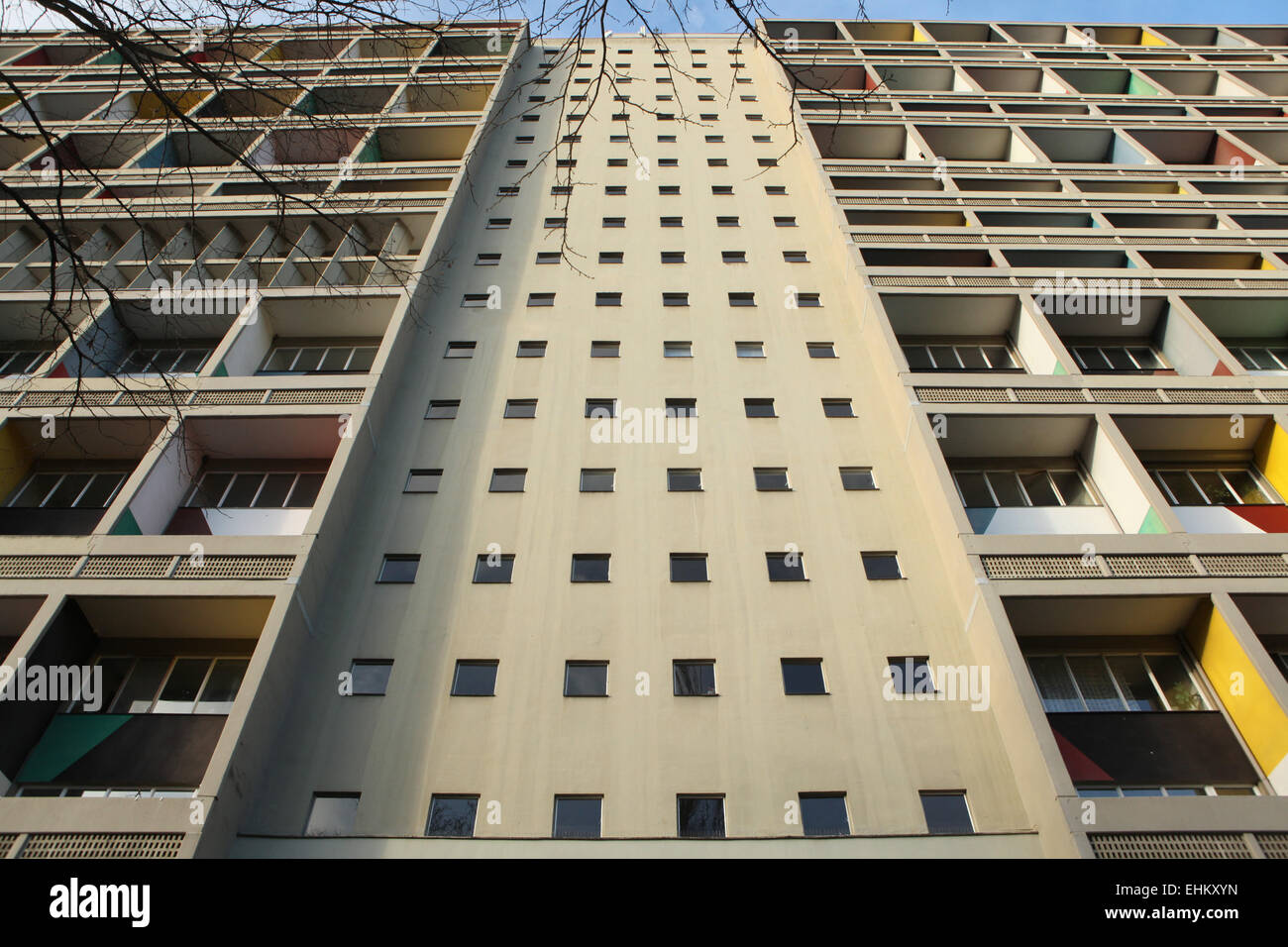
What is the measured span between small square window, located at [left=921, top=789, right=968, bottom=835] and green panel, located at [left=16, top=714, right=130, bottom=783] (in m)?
11.2

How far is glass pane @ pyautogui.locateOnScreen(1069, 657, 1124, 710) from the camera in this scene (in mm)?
12492

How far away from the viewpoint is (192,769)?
11.2 m

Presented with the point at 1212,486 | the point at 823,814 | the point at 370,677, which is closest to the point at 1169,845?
the point at 823,814

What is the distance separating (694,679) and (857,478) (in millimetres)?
5591

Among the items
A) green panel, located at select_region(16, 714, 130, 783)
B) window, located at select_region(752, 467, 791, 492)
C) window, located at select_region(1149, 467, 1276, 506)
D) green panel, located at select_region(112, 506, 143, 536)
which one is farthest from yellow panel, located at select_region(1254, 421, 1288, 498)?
green panel, located at select_region(112, 506, 143, 536)

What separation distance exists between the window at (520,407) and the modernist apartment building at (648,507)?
0.09 m

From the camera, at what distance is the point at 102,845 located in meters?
9.43

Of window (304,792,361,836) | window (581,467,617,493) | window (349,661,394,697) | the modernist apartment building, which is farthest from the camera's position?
window (581,467,617,493)

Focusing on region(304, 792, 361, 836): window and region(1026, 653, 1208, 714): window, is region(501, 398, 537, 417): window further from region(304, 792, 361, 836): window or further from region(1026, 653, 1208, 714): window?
region(1026, 653, 1208, 714): window

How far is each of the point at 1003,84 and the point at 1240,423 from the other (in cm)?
2278

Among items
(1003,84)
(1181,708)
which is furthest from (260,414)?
(1003,84)

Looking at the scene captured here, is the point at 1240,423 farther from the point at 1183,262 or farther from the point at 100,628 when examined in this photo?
the point at 100,628

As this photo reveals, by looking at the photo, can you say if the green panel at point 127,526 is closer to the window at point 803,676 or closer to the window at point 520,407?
the window at point 520,407
